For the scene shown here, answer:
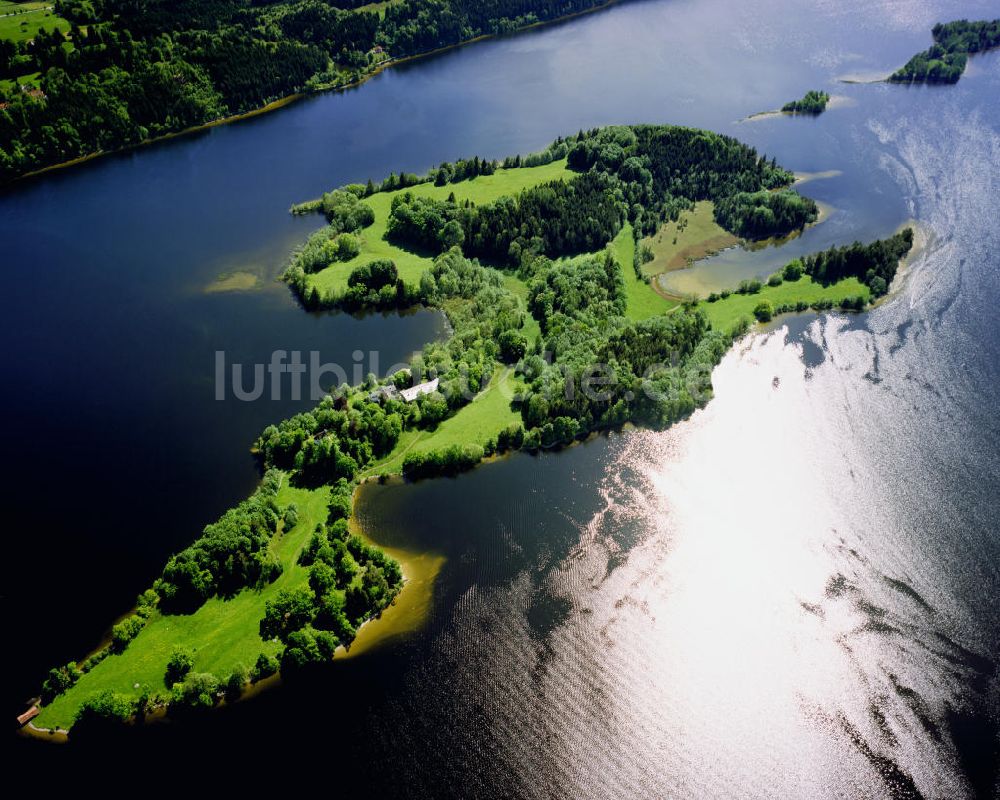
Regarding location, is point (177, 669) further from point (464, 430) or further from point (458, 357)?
point (458, 357)

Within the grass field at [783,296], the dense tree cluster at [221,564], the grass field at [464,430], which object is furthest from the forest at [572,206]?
the dense tree cluster at [221,564]

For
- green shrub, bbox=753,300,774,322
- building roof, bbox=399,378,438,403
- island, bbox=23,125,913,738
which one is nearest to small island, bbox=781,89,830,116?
island, bbox=23,125,913,738

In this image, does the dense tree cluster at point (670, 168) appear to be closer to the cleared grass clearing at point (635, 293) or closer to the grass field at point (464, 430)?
the cleared grass clearing at point (635, 293)

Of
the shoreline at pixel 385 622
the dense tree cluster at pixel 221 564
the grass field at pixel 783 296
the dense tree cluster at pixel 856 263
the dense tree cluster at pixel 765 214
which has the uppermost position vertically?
the dense tree cluster at pixel 765 214

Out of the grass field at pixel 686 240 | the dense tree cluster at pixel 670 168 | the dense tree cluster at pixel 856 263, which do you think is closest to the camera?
the dense tree cluster at pixel 856 263

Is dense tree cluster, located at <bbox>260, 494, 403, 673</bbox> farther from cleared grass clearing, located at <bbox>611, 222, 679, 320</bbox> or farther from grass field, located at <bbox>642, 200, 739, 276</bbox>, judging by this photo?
grass field, located at <bbox>642, 200, 739, 276</bbox>

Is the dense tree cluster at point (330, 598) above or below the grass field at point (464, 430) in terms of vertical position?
below

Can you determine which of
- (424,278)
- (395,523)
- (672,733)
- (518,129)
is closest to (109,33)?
(518,129)
